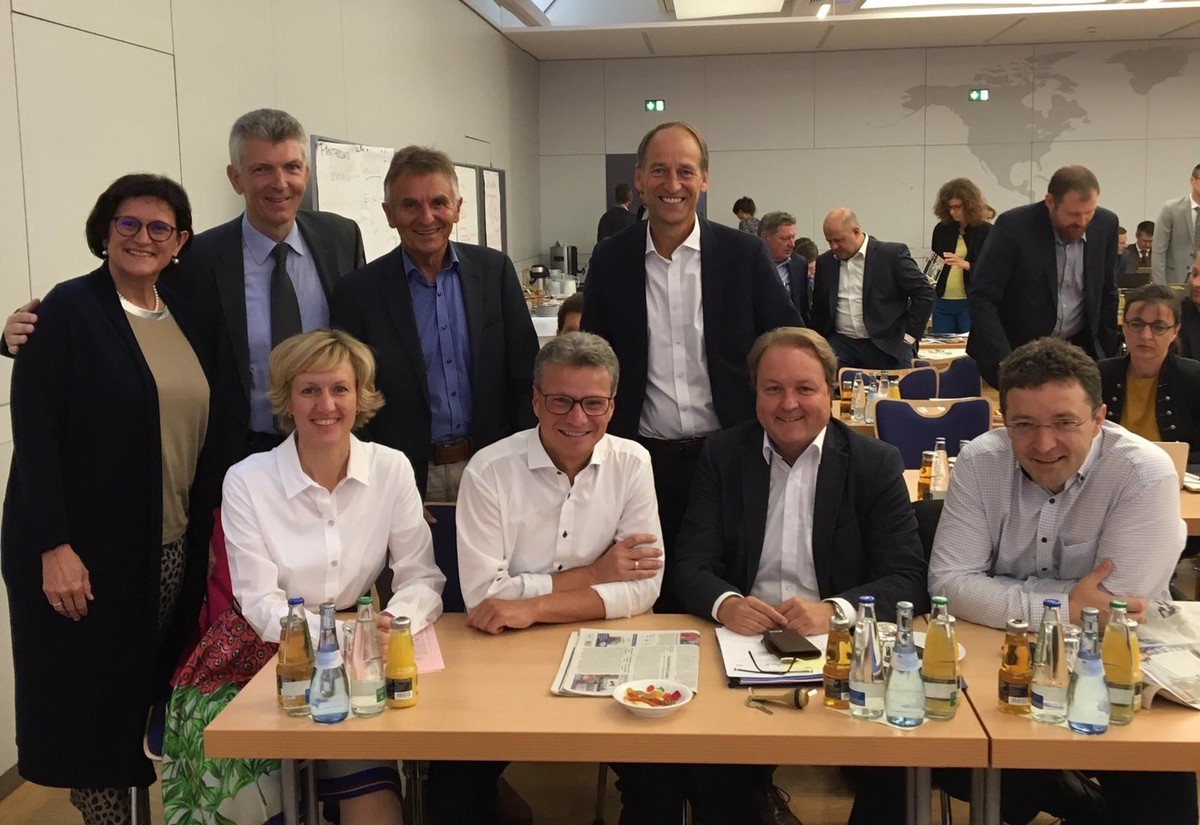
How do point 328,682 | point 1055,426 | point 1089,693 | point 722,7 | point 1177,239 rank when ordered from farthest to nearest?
point 722,7 → point 1177,239 → point 1055,426 → point 328,682 → point 1089,693

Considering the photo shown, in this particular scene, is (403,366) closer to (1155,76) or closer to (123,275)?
(123,275)

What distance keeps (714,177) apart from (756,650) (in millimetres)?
10444

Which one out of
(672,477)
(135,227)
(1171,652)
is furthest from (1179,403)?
(135,227)

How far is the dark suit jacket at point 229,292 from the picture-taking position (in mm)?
2781

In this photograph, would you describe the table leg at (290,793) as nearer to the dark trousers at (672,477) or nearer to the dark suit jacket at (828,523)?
the dark suit jacket at (828,523)

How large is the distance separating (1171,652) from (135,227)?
2.50 m

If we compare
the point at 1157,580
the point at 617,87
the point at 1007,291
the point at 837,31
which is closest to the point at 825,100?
the point at 837,31

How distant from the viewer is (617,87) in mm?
12008

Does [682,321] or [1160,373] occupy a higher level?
[682,321]

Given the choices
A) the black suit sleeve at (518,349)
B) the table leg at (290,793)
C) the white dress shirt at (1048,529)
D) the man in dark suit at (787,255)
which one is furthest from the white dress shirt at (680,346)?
the man in dark suit at (787,255)

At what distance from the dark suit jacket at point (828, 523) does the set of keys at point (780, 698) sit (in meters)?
0.48

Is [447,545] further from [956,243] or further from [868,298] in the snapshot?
[956,243]

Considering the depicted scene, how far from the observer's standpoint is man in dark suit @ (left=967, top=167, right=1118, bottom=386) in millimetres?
4773

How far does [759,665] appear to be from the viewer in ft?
6.77
